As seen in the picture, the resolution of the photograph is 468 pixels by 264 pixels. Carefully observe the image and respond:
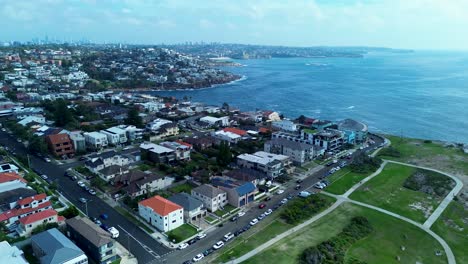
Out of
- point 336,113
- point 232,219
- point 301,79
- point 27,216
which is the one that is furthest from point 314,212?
point 301,79

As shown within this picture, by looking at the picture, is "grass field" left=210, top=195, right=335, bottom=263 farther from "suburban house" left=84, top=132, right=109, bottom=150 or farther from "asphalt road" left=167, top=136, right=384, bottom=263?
"suburban house" left=84, top=132, right=109, bottom=150

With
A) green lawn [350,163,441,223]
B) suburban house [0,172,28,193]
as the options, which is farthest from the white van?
green lawn [350,163,441,223]

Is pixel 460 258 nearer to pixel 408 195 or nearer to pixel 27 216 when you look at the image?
pixel 408 195

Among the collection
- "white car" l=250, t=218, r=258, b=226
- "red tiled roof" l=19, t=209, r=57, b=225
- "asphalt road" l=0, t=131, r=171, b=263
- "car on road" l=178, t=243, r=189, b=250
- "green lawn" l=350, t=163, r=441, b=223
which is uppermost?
"red tiled roof" l=19, t=209, r=57, b=225

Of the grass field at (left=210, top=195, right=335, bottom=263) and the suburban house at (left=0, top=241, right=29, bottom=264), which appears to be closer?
the suburban house at (left=0, top=241, right=29, bottom=264)

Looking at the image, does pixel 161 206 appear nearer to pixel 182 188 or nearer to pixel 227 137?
pixel 182 188

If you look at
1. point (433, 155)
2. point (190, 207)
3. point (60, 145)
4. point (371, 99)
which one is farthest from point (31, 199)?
point (371, 99)
